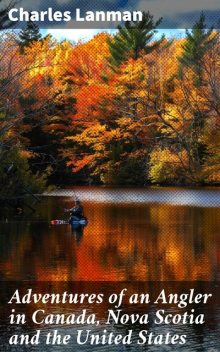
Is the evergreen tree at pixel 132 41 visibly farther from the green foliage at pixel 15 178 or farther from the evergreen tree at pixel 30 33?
the green foliage at pixel 15 178

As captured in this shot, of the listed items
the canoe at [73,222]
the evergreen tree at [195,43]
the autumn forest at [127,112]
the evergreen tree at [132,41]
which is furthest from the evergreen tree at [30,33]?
the canoe at [73,222]

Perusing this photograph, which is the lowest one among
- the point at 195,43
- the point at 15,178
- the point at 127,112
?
the point at 15,178

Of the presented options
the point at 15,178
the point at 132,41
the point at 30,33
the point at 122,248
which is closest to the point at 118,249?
the point at 122,248

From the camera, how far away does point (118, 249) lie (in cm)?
2398

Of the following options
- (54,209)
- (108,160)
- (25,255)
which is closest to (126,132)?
(108,160)

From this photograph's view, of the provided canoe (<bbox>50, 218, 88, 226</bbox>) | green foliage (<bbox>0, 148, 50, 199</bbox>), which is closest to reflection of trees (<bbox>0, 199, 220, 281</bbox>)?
canoe (<bbox>50, 218, 88, 226</bbox>)

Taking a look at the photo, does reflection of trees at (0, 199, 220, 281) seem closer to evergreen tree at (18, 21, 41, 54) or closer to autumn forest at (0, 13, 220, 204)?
autumn forest at (0, 13, 220, 204)

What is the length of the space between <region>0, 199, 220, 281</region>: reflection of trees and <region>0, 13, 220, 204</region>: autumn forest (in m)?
15.9

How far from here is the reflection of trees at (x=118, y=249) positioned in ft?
63.1

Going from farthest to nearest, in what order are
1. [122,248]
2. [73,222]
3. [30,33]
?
[30,33], [73,222], [122,248]

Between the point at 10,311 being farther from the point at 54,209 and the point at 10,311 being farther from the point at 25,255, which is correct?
the point at 54,209

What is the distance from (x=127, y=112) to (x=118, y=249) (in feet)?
104

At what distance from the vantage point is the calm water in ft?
60.1

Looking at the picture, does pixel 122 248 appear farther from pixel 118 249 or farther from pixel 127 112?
pixel 127 112
